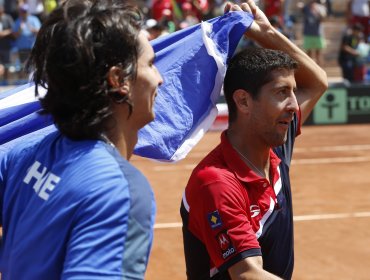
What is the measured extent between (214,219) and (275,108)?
626 millimetres

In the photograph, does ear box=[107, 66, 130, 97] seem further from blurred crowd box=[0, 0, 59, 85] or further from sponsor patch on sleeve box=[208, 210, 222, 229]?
blurred crowd box=[0, 0, 59, 85]

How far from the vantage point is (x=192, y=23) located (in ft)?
63.2

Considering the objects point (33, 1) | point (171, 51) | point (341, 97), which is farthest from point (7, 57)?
point (171, 51)

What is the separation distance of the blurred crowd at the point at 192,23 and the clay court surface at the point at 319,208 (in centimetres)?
357

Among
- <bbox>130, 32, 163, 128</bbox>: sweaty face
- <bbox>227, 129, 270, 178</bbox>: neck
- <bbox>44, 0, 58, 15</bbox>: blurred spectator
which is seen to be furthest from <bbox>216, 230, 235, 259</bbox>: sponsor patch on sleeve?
<bbox>44, 0, 58, 15</bbox>: blurred spectator

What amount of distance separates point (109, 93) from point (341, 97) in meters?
15.5

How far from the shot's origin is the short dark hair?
3598 mm

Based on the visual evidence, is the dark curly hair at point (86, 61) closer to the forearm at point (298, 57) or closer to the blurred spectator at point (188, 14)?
the forearm at point (298, 57)

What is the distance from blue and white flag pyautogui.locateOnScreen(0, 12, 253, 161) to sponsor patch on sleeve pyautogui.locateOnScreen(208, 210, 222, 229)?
64 cm

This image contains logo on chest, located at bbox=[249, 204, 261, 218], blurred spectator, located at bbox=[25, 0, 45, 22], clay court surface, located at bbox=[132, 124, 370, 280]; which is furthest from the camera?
blurred spectator, located at bbox=[25, 0, 45, 22]

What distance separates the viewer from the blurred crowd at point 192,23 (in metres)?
18.1

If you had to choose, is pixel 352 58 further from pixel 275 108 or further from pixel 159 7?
pixel 275 108

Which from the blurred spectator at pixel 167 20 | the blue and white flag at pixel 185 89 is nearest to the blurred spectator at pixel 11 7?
the blurred spectator at pixel 167 20

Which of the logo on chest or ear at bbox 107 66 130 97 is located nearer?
ear at bbox 107 66 130 97
